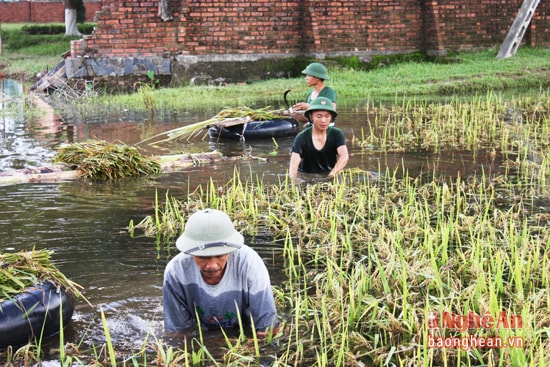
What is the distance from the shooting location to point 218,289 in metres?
4.61

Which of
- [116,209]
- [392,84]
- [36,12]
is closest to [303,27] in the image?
[392,84]

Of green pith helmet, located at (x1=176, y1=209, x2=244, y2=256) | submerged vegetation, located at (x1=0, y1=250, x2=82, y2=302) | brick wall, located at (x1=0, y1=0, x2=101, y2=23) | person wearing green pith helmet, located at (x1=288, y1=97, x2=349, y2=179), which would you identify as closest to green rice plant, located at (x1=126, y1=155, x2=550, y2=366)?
person wearing green pith helmet, located at (x1=288, y1=97, x2=349, y2=179)

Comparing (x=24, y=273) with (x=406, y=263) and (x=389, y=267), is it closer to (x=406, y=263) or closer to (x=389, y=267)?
(x=389, y=267)

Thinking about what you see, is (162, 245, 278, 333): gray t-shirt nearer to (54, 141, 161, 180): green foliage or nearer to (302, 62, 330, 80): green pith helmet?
(54, 141, 161, 180): green foliage

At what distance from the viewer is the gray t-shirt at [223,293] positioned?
453 cm

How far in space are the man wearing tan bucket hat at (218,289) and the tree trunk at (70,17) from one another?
1007 inches

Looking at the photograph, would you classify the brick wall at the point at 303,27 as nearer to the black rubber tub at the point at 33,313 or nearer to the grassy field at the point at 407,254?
the grassy field at the point at 407,254

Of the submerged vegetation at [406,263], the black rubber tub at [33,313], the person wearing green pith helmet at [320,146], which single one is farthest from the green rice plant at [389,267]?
the black rubber tub at [33,313]

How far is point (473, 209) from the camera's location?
24.0ft

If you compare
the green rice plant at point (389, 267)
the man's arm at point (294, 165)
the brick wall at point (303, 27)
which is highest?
the brick wall at point (303, 27)

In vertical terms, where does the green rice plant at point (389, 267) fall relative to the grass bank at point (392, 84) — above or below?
below

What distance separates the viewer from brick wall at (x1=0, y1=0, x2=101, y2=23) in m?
40.7

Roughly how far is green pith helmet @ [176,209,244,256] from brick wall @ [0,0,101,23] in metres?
38.4

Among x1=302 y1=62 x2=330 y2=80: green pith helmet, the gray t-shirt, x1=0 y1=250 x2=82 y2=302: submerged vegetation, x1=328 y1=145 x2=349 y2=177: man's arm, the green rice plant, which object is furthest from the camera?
x1=302 y1=62 x2=330 y2=80: green pith helmet
